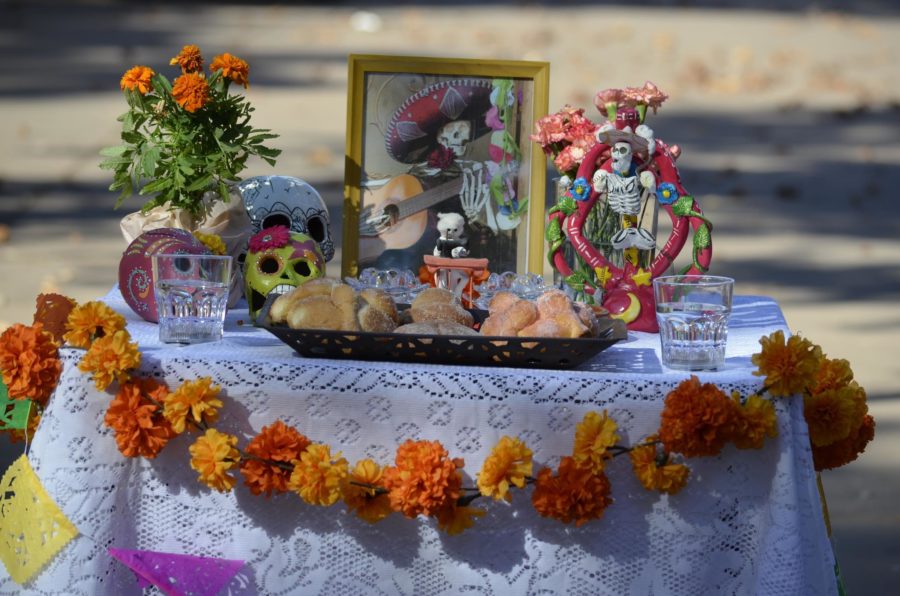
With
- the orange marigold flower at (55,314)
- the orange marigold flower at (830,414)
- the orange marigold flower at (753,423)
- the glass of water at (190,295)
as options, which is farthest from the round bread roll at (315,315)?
the orange marigold flower at (830,414)

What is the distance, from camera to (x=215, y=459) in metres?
1.79

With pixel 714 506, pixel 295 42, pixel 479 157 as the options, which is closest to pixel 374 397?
pixel 714 506

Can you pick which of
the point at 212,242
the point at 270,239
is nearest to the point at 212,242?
the point at 212,242

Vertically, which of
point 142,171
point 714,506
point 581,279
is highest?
point 142,171

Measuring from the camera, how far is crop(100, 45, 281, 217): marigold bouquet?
2.28 metres

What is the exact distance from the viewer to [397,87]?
95.2 inches

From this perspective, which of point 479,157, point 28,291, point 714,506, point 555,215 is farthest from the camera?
point 28,291

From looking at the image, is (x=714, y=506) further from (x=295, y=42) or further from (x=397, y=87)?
(x=295, y=42)

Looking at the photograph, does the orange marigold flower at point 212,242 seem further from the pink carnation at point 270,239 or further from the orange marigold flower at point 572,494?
the orange marigold flower at point 572,494

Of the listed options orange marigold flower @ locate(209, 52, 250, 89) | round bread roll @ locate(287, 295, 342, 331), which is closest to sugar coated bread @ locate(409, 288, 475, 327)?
round bread roll @ locate(287, 295, 342, 331)

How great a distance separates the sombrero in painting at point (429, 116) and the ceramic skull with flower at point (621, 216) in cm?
24

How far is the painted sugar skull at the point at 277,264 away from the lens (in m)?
2.18

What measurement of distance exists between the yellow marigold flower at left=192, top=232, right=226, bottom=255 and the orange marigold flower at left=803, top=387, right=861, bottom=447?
3.45 feet

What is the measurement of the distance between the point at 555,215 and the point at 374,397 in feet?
1.84
